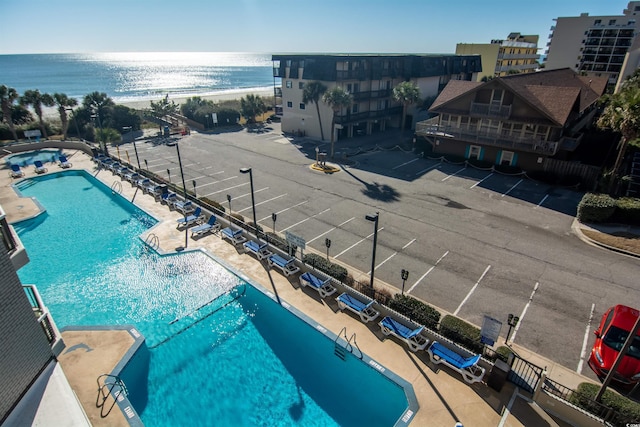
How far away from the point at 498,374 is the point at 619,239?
56.1 feet

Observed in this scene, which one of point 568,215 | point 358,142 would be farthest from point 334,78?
point 568,215

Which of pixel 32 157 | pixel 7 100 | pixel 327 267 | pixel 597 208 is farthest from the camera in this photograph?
pixel 7 100

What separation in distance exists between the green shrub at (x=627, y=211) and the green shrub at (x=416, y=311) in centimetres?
1843

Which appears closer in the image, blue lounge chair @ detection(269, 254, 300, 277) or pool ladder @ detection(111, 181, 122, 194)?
blue lounge chair @ detection(269, 254, 300, 277)

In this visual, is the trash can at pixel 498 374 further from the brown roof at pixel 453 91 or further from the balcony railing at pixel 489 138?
the brown roof at pixel 453 91

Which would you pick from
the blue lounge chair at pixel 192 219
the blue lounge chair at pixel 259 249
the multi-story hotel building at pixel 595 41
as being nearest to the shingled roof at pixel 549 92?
the blue lounge chair at pixel 259 249

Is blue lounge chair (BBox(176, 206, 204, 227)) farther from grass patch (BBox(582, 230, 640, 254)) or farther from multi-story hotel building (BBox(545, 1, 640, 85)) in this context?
multi-story hotel building (BBox(545, 1, 640, 85))

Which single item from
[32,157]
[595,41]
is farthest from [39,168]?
[595,41]

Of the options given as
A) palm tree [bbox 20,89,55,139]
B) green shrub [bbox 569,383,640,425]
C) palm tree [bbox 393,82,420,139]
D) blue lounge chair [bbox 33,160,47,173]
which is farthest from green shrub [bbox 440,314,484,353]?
palm tree [bbox 20,89,55,139]

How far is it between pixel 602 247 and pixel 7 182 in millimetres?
49438

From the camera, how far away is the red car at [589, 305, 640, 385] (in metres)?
12.0

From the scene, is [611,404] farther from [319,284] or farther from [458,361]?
[319,284]

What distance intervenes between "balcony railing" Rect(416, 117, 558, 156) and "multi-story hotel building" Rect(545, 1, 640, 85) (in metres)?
75.4

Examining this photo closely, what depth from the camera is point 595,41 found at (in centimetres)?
8931
